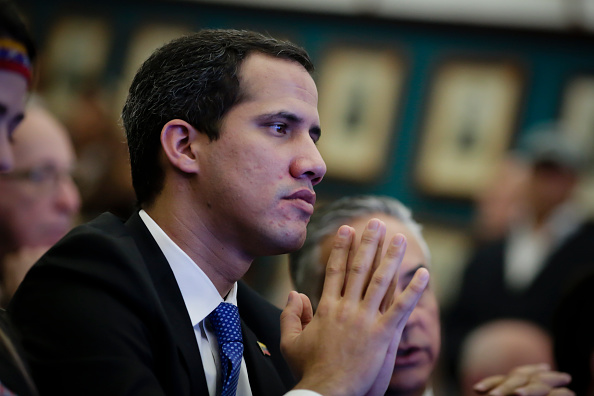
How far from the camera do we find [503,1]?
460 centimetres

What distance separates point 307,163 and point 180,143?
259 millimetres

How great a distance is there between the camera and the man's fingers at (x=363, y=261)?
1318mm

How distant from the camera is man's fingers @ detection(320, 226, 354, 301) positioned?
4.40 feet

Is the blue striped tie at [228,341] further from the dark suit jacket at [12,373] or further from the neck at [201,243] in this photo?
the dark suit jacket at [12,373]

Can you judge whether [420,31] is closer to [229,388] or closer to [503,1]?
[503,1]

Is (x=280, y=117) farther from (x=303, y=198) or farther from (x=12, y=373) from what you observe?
(x=12, y=373)

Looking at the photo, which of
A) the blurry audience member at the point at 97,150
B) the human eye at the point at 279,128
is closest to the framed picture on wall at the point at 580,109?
the blurry audience member at the point at 97,150

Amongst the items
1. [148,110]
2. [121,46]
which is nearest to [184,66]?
[148,110]

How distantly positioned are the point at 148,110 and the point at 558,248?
255cm

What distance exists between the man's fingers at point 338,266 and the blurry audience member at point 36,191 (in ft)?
A: 3.80

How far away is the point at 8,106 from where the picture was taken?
5.08 ft

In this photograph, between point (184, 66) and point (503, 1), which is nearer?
point (184, 66)

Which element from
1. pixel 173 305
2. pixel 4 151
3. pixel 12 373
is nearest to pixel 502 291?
pixel 173 305

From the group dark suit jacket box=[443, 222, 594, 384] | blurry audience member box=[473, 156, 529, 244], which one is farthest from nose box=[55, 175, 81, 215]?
blurry audience member box=[473, 156, 529, 244]
